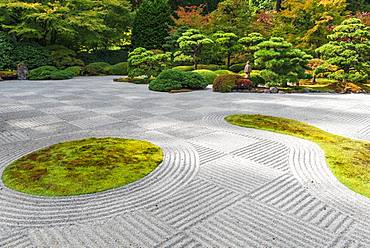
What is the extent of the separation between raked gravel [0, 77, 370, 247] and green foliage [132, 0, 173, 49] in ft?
60.8

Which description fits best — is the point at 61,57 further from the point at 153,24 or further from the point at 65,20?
the point at 153,24

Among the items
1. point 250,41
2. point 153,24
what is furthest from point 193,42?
point 153,24

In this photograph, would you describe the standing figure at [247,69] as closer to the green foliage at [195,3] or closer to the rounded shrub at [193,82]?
the rounded shrub at [193,82]

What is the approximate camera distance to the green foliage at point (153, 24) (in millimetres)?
23453

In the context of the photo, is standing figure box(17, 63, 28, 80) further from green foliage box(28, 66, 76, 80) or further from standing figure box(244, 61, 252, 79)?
standing figure box(244, 61, 252, 79)

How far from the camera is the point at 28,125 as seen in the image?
643 cm

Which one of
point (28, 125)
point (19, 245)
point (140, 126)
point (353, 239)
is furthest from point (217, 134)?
point (28, 125)

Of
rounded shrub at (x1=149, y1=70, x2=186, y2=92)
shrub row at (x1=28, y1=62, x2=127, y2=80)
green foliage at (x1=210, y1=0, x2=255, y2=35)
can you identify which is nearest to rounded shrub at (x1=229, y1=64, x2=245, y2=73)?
green foliage at (x1=210, y1=0, x2=255, y2=35)

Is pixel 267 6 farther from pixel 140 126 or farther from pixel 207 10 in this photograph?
pixel 140 126

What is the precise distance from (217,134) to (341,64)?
434 inches

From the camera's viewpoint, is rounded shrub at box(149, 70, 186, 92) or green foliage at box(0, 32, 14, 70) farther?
green foliage at box(0, 32, 14, 70)

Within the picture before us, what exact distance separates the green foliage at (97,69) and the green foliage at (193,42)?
8283 mm

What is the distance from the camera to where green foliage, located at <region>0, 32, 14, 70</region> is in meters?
19.1

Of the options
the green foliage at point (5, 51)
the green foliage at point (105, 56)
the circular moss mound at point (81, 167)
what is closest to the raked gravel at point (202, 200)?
the circular moss mound at point (81, 167)
